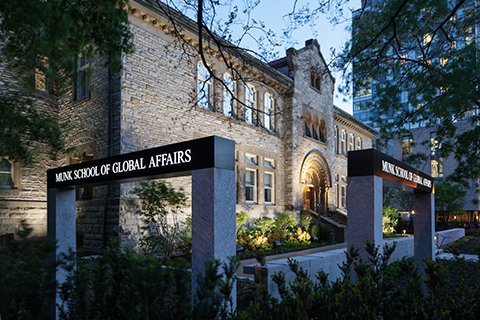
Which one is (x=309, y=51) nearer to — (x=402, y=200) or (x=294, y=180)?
(x=294, y=180)

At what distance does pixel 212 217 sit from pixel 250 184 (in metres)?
14.7

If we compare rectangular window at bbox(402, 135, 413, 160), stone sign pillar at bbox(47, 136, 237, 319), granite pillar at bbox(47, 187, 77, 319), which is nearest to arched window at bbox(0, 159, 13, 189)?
granite pillar at bbox(47, 187, 77, 319)

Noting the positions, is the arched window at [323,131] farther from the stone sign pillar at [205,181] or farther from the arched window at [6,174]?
the stone sign pillar at [205,181]

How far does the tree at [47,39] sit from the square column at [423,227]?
24.4 feet

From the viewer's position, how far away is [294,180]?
2116cm

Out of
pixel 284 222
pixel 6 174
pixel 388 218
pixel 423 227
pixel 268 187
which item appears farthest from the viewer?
pixel 388 218

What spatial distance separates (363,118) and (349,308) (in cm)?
8578

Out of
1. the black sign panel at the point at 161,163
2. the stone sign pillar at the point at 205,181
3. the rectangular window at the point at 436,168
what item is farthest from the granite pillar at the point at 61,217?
the rectangular window at the point at 436,168

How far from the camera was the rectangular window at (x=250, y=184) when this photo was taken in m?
19.0

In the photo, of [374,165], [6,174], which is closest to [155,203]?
→ [6,174]

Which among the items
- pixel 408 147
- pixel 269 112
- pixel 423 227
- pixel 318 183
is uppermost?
pixel 269 112

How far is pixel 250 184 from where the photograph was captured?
1917 centimetres

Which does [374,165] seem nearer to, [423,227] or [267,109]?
[423,227]

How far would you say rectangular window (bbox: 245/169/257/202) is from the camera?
19.0 m
